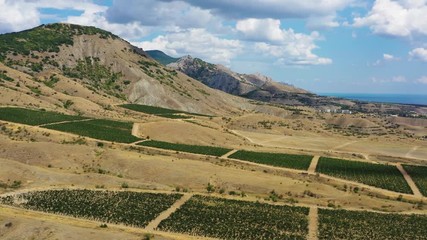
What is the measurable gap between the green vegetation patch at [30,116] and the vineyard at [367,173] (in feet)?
242

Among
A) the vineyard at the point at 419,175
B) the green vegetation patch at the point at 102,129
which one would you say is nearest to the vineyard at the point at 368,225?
the vineyard at the point at 419,175

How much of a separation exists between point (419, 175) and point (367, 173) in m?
12.2

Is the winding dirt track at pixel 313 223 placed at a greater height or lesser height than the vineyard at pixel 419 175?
lesser

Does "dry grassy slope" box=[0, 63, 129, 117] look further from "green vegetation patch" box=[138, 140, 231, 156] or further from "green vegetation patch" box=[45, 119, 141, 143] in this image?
"green vegetation patch" box=[138, 140, 231, 156]

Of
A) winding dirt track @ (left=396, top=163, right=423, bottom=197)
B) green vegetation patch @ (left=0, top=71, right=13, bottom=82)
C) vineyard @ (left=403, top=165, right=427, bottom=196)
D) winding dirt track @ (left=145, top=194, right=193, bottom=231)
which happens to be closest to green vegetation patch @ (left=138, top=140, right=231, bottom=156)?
winding dirt track @ (left=145, top=194, right=193, bottom=231)

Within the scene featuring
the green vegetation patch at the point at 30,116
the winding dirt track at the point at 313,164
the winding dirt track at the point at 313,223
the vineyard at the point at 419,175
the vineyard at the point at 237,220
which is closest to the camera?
the vineyard at the point at 237,220

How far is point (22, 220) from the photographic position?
55000mm

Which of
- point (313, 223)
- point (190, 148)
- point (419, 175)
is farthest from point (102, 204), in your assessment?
point (419, 175)

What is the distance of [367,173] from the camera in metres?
104

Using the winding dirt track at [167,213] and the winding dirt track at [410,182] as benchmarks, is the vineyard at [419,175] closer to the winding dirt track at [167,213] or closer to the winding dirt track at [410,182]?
the winding dirt track at [410,182]

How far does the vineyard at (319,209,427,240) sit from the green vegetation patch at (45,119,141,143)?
2560 inches

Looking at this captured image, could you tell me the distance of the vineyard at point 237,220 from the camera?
2339 inches

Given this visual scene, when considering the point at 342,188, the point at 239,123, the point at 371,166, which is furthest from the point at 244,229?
the point at 239,123

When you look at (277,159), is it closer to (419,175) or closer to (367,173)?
(367,173)
